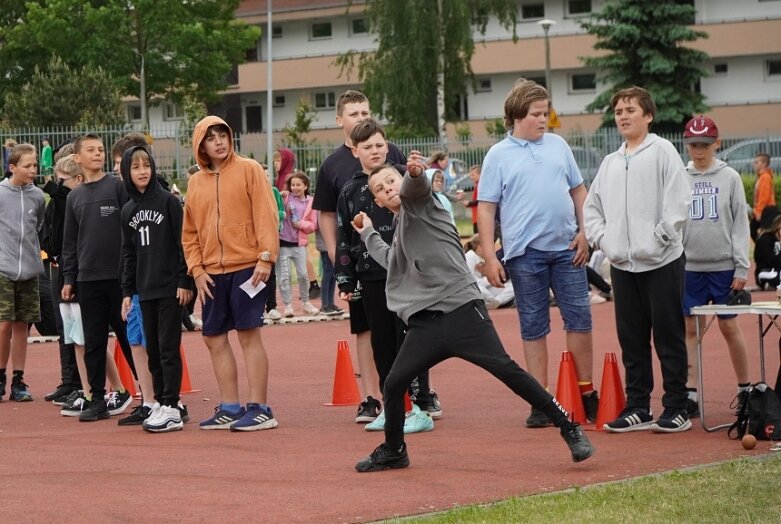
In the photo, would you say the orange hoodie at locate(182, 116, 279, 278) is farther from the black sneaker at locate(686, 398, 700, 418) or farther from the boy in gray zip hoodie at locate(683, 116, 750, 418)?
the black sneaker at locate(686, 398, 700, 418)

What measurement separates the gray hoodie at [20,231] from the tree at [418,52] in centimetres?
4628

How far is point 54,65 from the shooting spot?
A: 54.7 meters

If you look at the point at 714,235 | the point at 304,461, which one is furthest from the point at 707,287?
the point at 304,461

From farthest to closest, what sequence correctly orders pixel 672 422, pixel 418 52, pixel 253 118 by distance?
pixel 253 118
pixel 418 52
pixel 672 422

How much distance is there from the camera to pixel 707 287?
402 inches

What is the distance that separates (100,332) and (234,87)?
69.3 m

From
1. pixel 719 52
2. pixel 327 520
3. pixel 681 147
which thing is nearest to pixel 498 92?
pixel 719 52

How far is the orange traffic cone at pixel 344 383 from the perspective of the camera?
1152cm

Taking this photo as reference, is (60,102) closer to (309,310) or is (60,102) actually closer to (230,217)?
(309,310)

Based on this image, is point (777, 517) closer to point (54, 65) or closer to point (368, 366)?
point (368, 366)

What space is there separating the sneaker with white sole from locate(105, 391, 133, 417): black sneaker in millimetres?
1168

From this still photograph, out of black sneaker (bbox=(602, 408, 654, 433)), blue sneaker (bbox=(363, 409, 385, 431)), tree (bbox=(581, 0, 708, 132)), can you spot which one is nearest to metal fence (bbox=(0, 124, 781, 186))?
tree (bbox=(581, 0, 708, 132))

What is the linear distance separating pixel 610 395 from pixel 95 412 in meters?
4.13

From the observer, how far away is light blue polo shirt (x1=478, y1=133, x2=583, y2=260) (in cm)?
979
